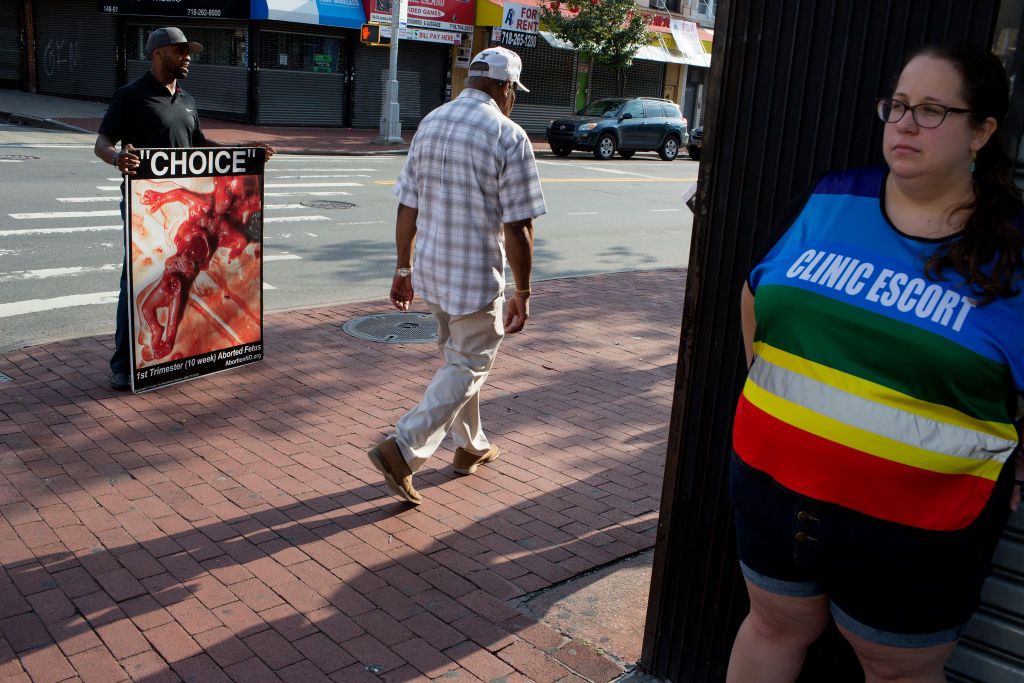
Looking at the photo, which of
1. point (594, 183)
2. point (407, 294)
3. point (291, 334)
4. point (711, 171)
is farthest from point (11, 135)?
point (711, 171)

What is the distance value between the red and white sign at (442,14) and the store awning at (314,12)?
0.45 meters

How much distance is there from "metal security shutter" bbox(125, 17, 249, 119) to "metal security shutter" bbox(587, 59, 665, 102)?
45.4ft

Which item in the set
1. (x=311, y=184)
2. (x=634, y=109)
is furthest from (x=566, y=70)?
(x=311, y=184)

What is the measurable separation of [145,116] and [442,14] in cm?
2470

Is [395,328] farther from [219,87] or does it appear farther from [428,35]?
[428,35]

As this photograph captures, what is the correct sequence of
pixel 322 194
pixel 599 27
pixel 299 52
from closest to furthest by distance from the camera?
1. pixel 322 194
2. pixel 299 52
3. pixel 599 27

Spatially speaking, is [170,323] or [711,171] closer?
[711,171]

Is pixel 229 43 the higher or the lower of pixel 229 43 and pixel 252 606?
the higher

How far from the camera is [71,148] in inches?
729

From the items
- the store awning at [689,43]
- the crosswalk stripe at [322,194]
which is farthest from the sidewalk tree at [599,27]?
the crosswalk stripe at [322,194]

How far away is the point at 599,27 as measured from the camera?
29.8m

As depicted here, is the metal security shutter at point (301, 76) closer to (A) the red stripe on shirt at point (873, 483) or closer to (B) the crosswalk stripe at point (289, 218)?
(B) the crosswalk stripe at point (289, 218)

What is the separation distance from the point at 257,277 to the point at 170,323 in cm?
73

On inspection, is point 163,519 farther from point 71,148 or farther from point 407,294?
point 71,148
